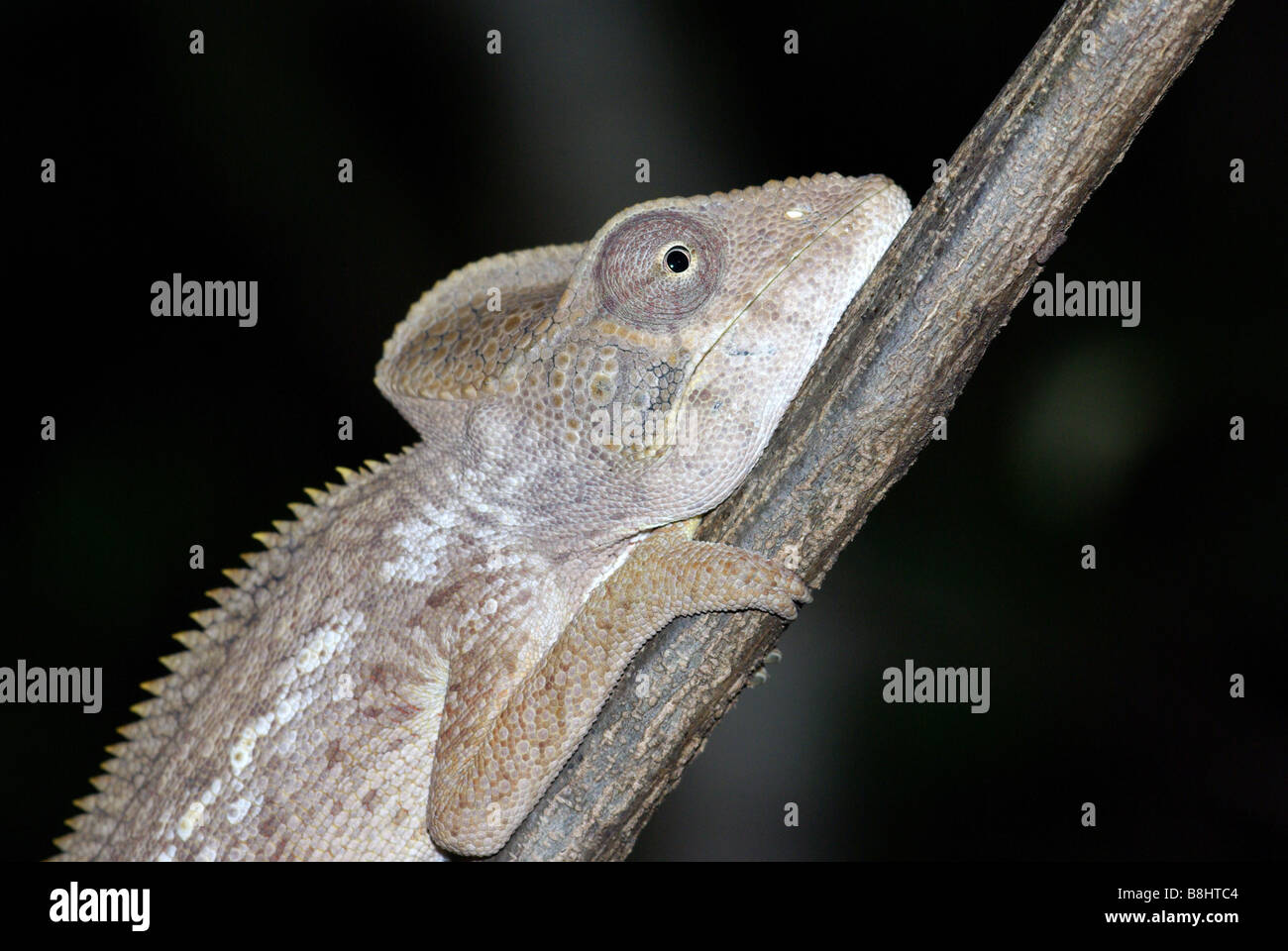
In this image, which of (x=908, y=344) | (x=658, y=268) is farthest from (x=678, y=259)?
(x=908, y=344)

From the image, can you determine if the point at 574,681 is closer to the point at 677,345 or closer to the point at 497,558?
the point at 497,558

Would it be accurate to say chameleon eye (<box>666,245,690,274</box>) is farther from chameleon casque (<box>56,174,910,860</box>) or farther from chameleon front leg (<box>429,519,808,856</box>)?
chameleon front leg (<box>429,519,808,856</box>)

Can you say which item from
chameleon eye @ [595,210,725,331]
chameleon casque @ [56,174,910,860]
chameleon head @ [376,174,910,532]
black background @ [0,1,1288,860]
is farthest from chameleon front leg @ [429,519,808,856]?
black background @ [0,1,1288,860]

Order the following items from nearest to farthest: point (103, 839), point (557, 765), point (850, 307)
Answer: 1. point (850, 307)
2. point (557, 765)
3. point (103, 839)

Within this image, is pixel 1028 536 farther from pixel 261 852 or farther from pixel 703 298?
pixel 261 852
